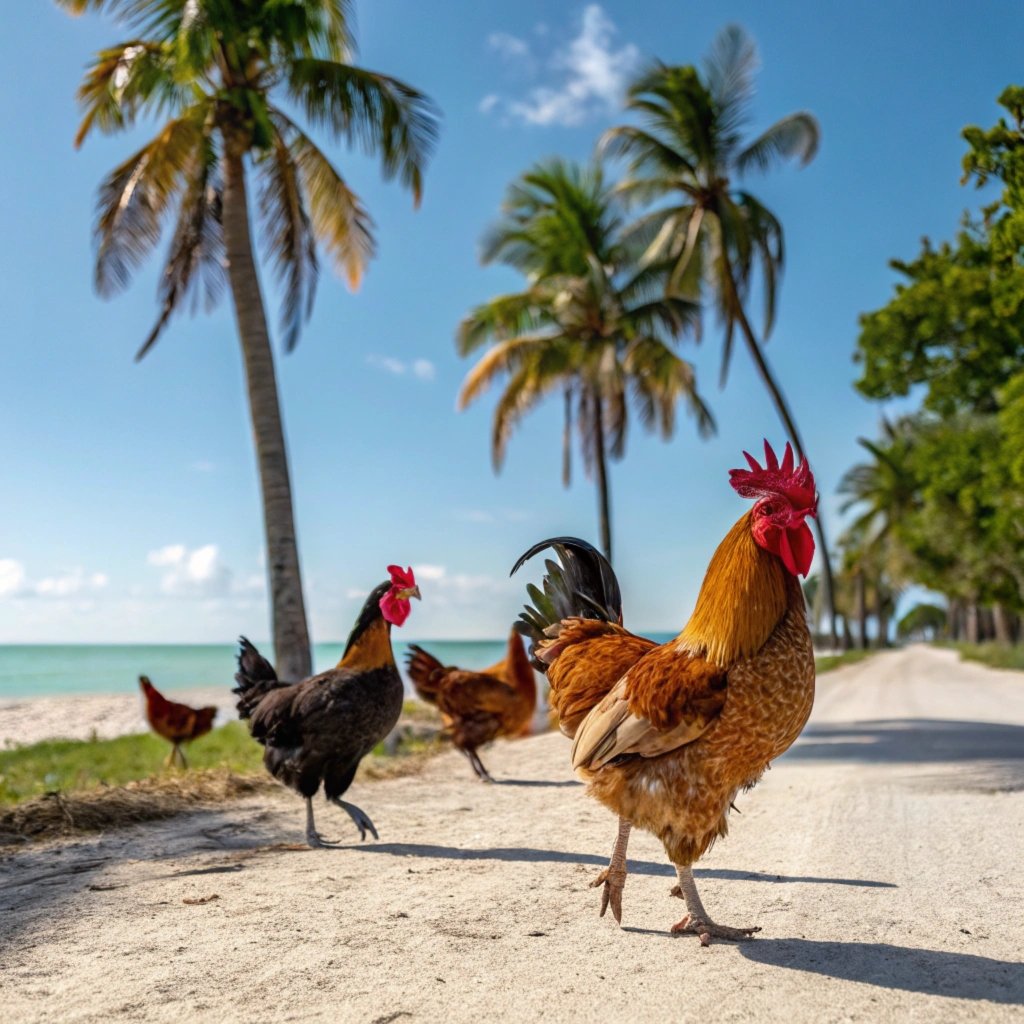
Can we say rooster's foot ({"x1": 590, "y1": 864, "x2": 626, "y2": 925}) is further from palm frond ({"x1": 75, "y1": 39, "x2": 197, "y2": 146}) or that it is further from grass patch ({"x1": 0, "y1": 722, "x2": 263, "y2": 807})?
palm frond ({"x1": 75, "y1": 39, "x2": 197, "y2": 146})

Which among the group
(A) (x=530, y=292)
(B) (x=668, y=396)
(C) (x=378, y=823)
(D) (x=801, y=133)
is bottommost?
(C) (x=378, y=823)

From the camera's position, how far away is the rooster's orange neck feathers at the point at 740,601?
3.38m

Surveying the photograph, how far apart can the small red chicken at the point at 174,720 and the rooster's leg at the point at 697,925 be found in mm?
6924

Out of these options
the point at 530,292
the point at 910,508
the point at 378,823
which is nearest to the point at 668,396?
the point at 530,292

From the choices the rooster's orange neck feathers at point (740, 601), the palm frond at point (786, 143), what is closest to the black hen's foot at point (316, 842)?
the rooster's orange neck feathers at point (740, 601)

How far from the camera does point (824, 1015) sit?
278 cm

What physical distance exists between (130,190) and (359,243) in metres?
3.03

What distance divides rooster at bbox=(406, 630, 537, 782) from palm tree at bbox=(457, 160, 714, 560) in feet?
28.0

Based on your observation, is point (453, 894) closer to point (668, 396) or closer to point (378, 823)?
point (378, 823)

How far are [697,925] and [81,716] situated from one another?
2208 centimetres

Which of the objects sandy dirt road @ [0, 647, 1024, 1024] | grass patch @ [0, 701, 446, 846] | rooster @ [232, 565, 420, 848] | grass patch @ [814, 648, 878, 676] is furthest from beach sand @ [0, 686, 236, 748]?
grass patch @ [814, 648, 878, 676]

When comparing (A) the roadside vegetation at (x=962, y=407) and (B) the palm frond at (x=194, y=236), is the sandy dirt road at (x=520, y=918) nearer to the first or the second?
(B) the palm frond at (x=194, y=236)

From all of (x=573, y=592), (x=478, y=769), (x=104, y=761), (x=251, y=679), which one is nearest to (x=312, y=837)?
(x=251, y=679)

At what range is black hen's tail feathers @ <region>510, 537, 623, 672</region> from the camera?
15.2ft
